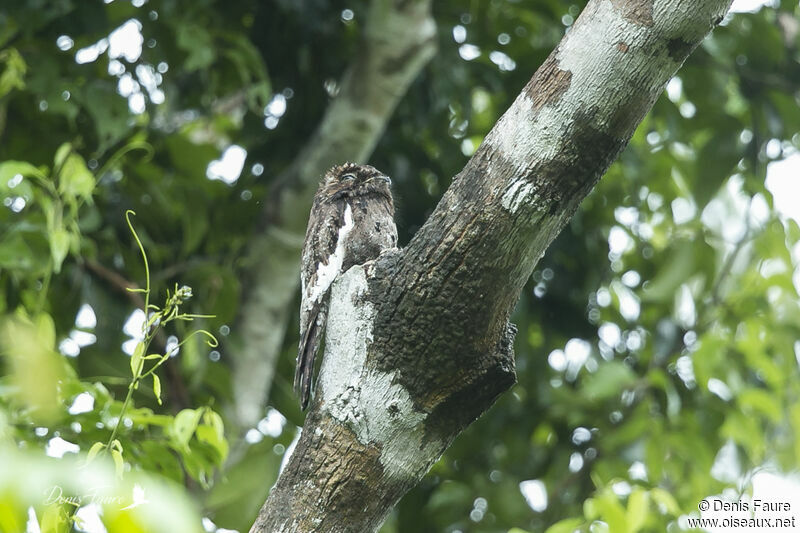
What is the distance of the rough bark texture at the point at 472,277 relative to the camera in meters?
1.70

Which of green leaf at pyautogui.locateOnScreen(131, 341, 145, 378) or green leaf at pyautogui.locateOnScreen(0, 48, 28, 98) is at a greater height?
green leaf at pyautogui.locateOnScreen(131, 341, 145, 378)

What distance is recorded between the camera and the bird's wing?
2.34 m

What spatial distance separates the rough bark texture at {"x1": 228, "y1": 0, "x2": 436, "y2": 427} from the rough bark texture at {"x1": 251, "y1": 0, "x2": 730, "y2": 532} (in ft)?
6.79

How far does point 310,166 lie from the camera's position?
3926 millimetres

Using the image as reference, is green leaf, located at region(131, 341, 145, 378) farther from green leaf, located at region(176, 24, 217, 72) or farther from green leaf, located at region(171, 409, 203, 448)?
green leaf, located at region(176, 24, 217, 72)

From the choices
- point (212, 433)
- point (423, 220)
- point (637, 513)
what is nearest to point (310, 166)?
point (423, 220)

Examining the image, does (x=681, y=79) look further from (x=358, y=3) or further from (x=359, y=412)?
(x=359, y=412)

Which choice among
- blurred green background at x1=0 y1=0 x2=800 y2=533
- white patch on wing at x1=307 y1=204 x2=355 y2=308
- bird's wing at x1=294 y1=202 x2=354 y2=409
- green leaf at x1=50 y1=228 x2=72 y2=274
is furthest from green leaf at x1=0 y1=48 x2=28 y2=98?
white patch on wing at x1=307 y1=204 x2=355 y2=308

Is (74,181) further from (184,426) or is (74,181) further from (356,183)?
(184,426)

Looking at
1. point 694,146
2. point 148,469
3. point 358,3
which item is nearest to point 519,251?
point 148,469

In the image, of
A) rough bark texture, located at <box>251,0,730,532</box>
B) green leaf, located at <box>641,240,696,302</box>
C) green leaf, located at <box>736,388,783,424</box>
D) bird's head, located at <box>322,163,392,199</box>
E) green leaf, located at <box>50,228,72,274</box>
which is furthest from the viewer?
green leaf, located at <box>641,240,696,302</box>

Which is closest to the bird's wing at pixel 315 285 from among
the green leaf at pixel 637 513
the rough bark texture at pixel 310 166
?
the green leaf at pixel 637 513

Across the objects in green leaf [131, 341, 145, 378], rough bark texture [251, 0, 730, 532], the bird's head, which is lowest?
the bird's head

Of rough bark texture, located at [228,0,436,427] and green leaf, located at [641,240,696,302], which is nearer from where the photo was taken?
rough bark texture, located at [228,0,436,427]
